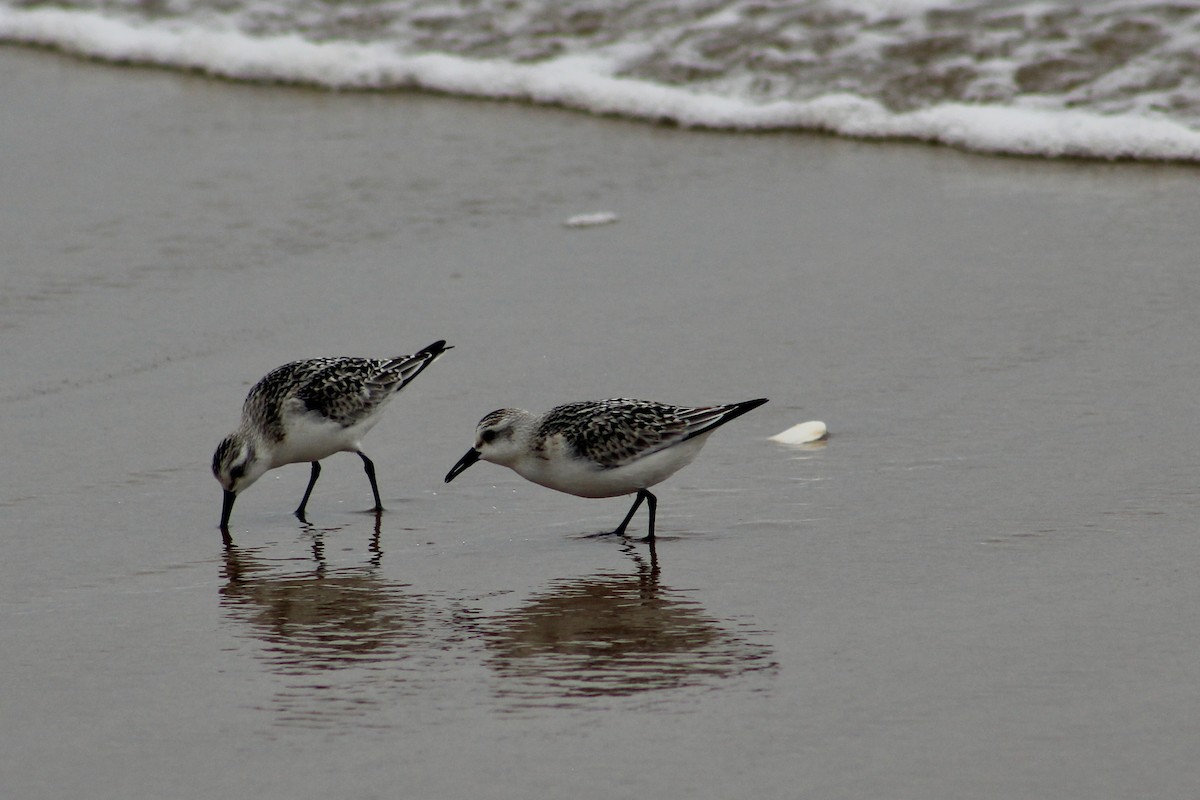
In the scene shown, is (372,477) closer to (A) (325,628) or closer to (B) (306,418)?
(B) (306,418)

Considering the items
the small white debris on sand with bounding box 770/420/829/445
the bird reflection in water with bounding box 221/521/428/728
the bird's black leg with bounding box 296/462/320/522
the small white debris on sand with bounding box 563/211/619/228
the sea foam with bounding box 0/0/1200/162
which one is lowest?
the bird reflection in water with bounding box 221/521/428/728

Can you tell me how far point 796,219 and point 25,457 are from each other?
15.6 feet

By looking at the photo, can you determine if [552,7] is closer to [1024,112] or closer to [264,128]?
[264,128]

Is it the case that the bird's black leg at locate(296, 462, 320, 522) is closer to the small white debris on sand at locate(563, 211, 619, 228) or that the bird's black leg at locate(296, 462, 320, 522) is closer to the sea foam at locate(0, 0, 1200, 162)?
the small white debris on sand at locate(563, 211, 619, 228)

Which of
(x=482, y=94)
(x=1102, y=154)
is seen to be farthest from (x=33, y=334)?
(x=1102, y=154)

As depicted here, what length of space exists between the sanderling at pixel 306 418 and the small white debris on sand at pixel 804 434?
1563 millimetres

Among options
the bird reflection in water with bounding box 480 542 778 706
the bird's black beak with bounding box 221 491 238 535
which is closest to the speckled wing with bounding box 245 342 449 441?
the bird's black beak with bounding box 221 491 238 535

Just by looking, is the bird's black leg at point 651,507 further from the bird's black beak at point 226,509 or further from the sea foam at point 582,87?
the sea foam at point 582,87

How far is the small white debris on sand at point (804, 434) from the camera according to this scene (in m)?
6.96

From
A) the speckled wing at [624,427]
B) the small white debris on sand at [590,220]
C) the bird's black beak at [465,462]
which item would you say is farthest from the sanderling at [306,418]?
the small white debris on sand at [590,220]

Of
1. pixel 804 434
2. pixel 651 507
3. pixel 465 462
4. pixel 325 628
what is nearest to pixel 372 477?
pixel 465 462

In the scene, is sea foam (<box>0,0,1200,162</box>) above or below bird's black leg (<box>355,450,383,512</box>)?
above

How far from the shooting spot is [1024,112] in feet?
37.4

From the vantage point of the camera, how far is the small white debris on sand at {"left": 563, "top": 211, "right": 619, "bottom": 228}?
9.90 meters
